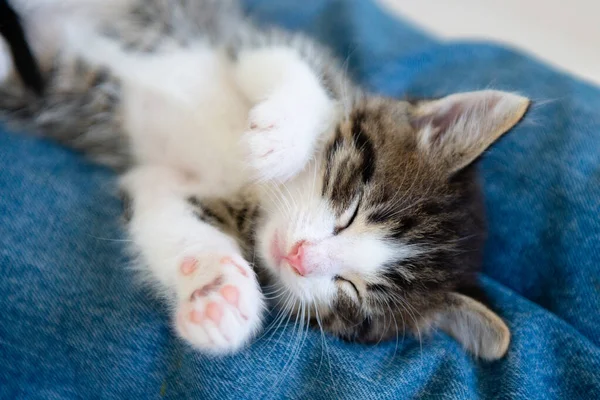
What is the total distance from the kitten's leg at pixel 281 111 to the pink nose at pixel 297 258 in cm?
16

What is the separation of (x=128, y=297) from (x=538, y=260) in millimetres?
891

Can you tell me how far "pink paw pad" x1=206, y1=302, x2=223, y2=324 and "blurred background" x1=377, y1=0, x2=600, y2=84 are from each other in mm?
1719

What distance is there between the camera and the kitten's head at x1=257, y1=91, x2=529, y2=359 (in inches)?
38.0

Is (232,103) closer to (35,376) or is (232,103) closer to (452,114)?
(452,114)

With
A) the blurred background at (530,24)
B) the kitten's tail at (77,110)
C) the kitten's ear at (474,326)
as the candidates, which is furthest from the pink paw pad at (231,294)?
the blurred background at (530,24)

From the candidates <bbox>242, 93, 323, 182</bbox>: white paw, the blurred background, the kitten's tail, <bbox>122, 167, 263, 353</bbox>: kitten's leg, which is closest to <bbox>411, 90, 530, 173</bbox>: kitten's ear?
<bbox>242, 93, 323, 182</bbox>: white paw

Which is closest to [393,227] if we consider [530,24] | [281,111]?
[281,111]

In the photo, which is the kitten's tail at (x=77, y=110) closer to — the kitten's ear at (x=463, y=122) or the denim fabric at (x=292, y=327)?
the denim fabric at (x=292, y=327)

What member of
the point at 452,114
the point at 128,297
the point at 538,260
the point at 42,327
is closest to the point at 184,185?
the point at 128,297

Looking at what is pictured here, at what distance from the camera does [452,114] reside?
1.09 m

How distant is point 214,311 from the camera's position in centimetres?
84

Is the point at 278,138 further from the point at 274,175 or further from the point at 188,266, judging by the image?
the point at 188,266

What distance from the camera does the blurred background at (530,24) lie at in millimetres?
2207

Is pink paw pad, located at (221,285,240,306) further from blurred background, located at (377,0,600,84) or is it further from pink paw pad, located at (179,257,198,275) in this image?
blurred background, located at (377,0,600,84)
